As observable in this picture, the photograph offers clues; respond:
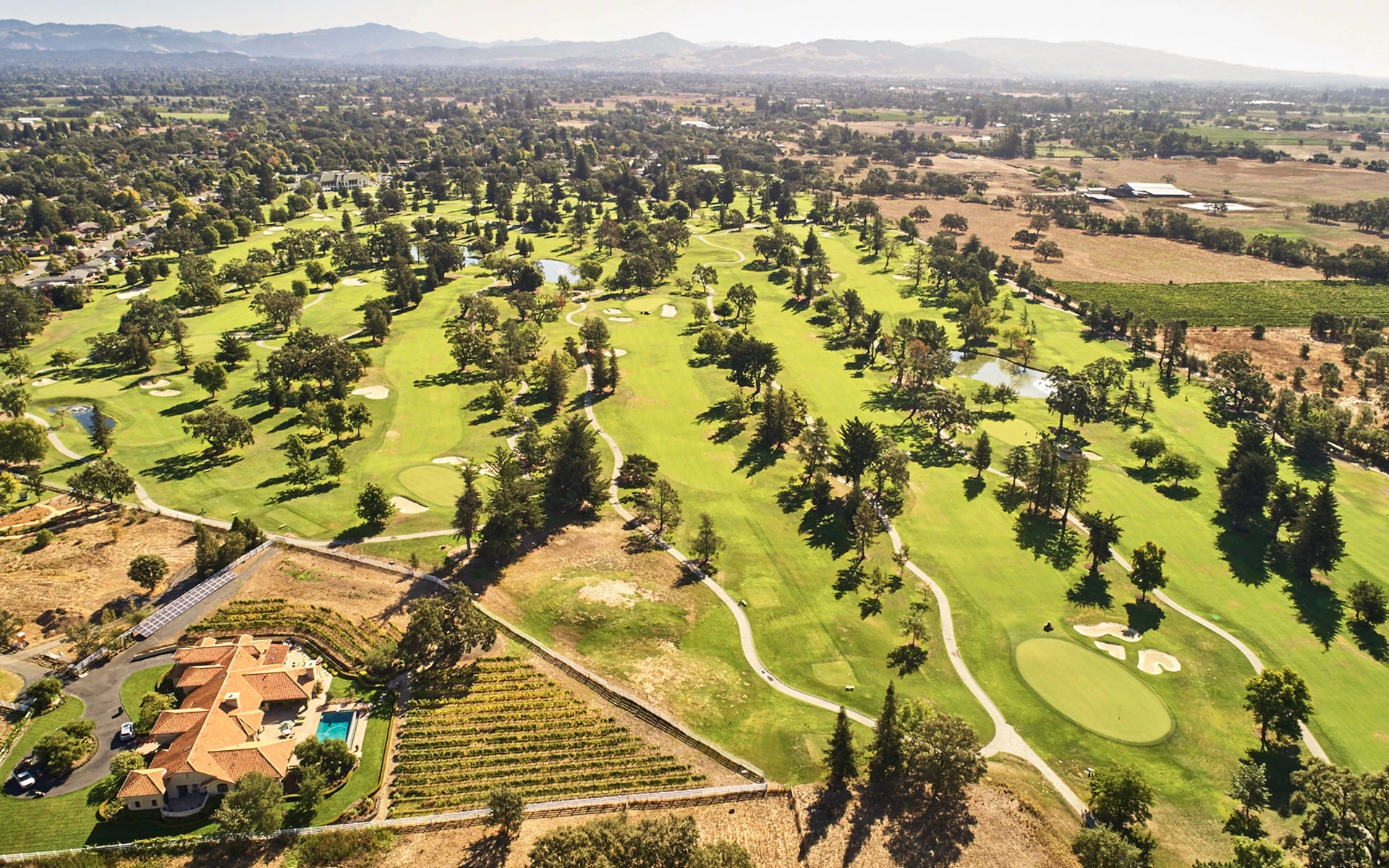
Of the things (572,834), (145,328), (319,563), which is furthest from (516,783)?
(145,328)

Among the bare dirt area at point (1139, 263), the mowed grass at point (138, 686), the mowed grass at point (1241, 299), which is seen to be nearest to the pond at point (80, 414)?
the mowed grass at point (138, 686)

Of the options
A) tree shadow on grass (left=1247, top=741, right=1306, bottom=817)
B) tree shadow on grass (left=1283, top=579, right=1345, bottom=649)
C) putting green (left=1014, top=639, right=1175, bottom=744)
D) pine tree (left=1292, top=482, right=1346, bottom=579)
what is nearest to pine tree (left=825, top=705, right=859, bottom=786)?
putting green (left=1014, top=639, right=1175, bottom=744)

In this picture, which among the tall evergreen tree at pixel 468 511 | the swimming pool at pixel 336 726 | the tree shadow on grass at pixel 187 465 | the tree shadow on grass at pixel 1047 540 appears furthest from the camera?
the tree shadow on grass at pixel 187 465

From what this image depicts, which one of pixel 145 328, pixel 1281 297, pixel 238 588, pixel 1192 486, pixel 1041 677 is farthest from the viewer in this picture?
pixel 1281 297

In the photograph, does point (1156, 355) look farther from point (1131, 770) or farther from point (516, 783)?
point (516, 783)

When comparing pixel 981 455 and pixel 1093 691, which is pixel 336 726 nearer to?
pixel 1093 691

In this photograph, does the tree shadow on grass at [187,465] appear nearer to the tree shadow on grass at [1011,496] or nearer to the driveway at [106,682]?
the driveway at [106,682]
